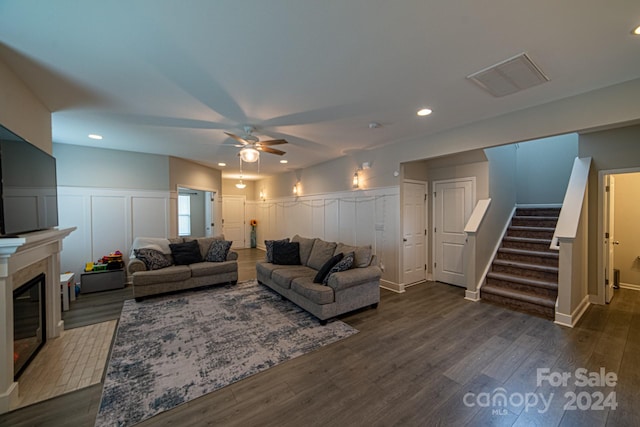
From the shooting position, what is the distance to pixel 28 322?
2537 millimetres

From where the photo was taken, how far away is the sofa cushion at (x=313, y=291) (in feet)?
10.6

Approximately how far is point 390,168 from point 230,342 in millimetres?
3833

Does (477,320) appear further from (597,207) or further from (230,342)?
(230,342)

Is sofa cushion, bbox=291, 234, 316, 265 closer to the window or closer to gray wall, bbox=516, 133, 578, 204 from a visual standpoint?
gray wall, bbox=516, 133, 578, 204

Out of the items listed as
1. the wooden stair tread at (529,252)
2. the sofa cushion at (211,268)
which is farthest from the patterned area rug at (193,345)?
the wooden stair tread at (529,252)

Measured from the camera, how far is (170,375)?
227 centimetres

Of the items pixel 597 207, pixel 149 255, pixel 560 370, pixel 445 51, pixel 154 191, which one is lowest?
pixel 560 370

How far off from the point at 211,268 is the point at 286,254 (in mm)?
1432

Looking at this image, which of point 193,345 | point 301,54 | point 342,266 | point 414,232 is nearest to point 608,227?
point 414,232

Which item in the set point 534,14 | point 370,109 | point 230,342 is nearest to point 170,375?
point 230,342

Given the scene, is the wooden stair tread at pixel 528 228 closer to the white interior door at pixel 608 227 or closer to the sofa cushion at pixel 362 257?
the white interior door at pixel 608 227

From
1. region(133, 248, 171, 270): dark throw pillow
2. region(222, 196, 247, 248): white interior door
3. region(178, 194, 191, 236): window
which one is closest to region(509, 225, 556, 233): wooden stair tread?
region(133, 248, 171, 270): dark throw pillow

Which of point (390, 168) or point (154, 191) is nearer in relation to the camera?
point (390, 168)

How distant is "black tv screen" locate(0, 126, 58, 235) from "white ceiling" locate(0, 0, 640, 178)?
0.74 meters
